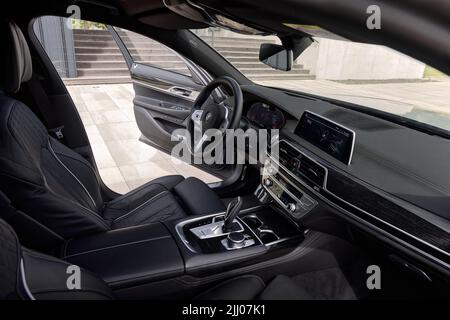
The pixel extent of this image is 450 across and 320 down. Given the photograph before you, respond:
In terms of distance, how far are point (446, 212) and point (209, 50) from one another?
1.62 metres

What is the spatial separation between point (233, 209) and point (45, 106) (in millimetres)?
1313

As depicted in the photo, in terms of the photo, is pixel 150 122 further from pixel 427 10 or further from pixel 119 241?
pixel 427 10

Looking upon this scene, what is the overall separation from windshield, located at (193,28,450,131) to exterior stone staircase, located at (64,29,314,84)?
1 cm

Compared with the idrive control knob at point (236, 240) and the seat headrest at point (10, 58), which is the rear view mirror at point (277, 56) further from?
the seat headrest at point (10, 58)

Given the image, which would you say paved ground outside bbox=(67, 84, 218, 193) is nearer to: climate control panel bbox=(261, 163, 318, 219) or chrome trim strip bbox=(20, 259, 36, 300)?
climate control panel bbox=(261, 163, 318, 219)

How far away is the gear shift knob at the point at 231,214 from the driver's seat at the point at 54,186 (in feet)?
0.96

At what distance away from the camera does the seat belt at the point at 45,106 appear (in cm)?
195

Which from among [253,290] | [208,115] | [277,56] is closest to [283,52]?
[277,56]

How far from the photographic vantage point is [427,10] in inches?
18.7

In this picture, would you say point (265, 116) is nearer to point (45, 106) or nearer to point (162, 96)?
point (162, 96)

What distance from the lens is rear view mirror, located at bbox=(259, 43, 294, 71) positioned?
75.6 inches

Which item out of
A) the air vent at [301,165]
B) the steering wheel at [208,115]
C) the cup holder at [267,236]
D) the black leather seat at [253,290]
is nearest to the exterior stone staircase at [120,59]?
the steering wheel at [208,115]
